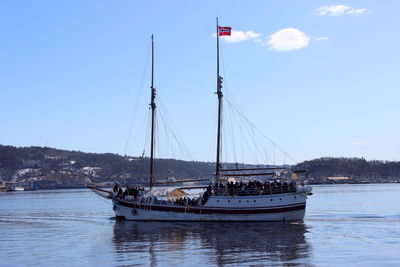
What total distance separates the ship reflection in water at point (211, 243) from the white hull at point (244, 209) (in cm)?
→ 159

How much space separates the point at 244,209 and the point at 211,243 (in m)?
15.8

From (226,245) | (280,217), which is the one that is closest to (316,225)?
(280,217)

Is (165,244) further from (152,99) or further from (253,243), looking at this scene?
(152,99)

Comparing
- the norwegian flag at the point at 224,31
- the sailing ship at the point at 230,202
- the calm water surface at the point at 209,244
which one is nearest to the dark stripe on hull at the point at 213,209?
the sailing ship at the point at 230,202

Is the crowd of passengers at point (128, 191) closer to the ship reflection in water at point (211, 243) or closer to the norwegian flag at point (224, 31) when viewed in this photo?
the ship reflection in water at point (211, 243)

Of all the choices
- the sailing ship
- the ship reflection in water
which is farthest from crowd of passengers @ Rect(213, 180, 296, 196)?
the ship reflection in water

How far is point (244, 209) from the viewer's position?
5406 cm

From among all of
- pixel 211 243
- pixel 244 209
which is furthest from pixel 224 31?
pixel 211 243

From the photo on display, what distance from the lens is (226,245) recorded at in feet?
122

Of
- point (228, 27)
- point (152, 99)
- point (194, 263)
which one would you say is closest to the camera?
point (194, 263)

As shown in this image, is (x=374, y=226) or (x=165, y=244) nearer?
(x=165, y=244)

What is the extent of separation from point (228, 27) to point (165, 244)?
31.6 m

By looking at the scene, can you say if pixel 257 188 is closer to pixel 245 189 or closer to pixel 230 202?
pixel 245 189

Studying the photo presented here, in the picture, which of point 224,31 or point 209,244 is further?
point 224,31
